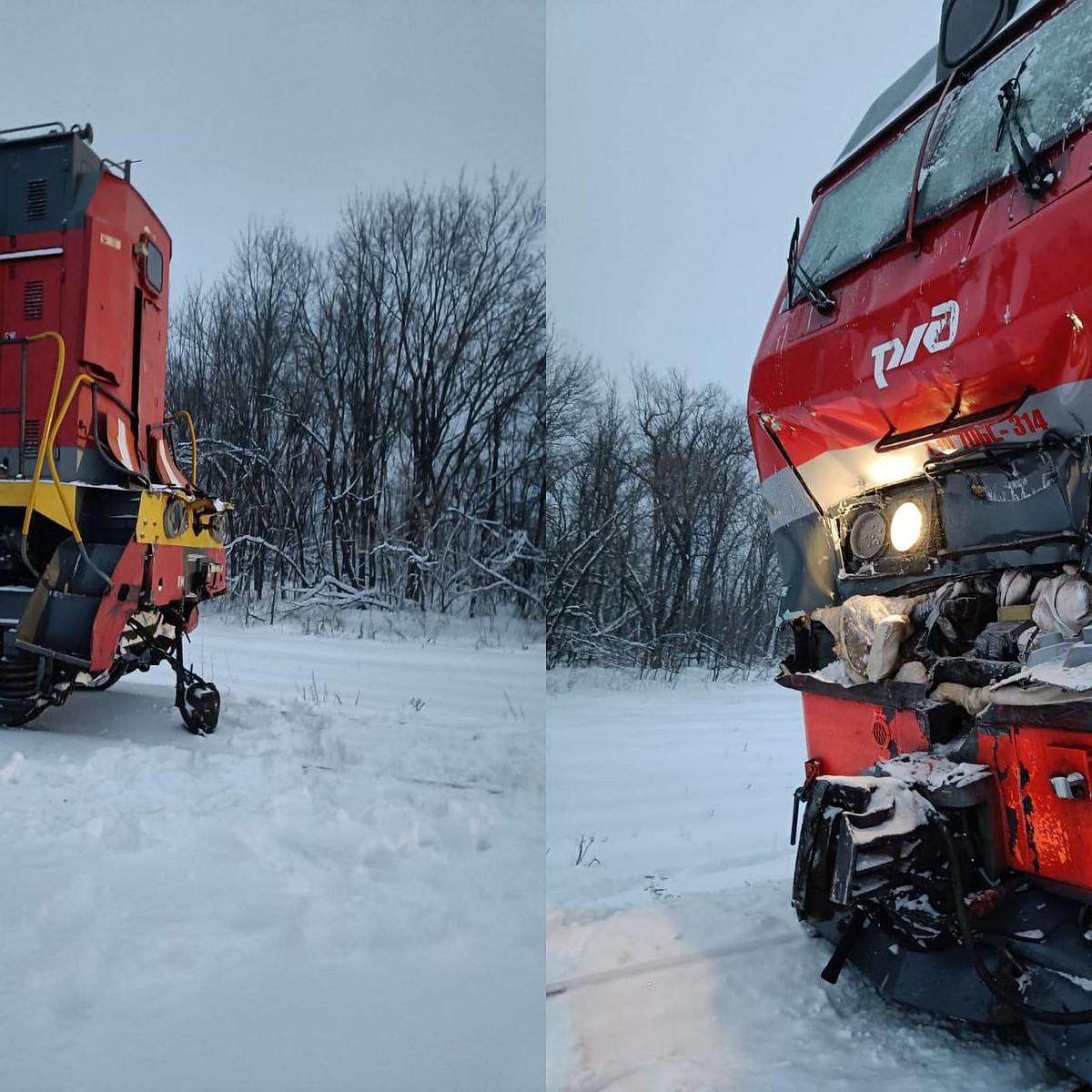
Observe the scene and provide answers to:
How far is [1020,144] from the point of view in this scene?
1.85 meters

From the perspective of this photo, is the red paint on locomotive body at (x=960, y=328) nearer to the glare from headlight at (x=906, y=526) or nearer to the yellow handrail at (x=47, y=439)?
the glare from headlight at (x=906, y=526)

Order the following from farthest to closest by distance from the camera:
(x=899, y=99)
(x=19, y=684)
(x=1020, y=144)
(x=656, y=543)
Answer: (x=656, y=543) → (x=19, y=684) → (x=899, y=99) → (x=1020, y=144)

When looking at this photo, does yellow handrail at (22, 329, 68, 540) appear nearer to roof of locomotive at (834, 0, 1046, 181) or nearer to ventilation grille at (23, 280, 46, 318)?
ventilation grille at (23, 280, 46, 318)

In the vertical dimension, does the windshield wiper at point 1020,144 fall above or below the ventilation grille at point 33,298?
below

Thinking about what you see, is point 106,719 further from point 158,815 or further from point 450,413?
point 450,413

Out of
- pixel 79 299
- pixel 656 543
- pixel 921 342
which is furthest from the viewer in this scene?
pixel 656 543

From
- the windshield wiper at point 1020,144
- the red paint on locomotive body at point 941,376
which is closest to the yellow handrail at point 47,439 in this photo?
the red paint on locomotive body at point 941,376

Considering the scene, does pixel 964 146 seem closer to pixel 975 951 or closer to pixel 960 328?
pixel 960 328

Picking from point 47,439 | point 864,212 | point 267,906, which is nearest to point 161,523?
point 47,439

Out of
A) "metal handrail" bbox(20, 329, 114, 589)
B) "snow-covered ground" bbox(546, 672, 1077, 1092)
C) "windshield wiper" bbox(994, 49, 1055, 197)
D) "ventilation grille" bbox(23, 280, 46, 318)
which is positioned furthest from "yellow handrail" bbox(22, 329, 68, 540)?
"windshield wiper" bbox(994, 49, 1055, 197)

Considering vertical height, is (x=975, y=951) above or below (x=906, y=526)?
below

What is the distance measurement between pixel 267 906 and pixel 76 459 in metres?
3.16

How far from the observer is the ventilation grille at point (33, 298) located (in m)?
4.59

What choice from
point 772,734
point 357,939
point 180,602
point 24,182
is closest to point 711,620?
point 772,734
